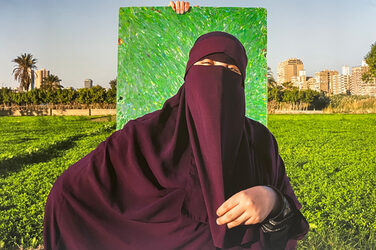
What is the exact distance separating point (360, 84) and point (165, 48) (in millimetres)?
6477

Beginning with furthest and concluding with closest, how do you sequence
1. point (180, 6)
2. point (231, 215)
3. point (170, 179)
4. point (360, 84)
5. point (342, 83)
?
point (360, 84) → point (342, 83) → point (180, 6) → point (170, 179) → point (231, 215)

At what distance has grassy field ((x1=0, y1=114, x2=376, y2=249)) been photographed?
9.09ft

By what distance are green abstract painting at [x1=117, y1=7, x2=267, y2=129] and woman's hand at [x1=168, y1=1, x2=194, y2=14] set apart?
0.02m

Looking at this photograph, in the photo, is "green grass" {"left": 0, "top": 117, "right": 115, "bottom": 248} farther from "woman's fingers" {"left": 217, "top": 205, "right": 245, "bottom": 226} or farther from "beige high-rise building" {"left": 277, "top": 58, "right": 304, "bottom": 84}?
"beige high-rise building" {"left": 277, "top": 58, "right": 304, "bottom": 84}

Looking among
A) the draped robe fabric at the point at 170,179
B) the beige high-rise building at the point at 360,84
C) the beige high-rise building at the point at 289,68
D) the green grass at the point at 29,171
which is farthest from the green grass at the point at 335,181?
the green grass at the point at 29,171

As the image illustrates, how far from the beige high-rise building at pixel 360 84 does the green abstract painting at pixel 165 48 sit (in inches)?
232

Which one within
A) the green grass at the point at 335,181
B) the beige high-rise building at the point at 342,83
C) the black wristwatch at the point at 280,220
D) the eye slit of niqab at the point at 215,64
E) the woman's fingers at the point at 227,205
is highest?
the beige high-rise building at the point at 342,83

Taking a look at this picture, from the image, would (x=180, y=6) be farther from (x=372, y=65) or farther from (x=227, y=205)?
(x=372, y=65)

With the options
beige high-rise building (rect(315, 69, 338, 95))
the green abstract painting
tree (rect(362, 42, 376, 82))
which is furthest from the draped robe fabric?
tree (rect(362, 42, 376, 82))

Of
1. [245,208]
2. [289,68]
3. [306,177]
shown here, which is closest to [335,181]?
[306,177]

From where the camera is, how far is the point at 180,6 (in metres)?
1.76

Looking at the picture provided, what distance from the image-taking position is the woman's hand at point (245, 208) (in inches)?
48.0

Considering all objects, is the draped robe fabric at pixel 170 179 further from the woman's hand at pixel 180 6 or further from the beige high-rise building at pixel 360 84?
the beige high-rise building at pixel 360 84

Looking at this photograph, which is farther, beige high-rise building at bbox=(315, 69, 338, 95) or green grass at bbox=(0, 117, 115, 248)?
beige high-rise building at bbox=(315, 69, 338, 95)
